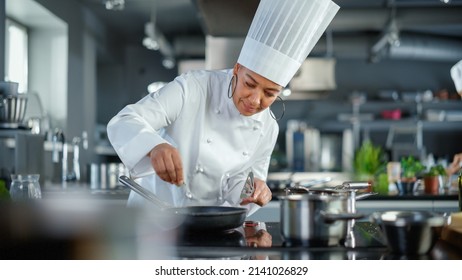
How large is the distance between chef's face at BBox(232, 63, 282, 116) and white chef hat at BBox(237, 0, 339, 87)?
4 cm

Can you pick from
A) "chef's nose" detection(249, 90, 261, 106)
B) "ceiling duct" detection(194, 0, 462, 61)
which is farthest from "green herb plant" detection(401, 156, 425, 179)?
"chef's nose" detection(249, 90, 261, 106)

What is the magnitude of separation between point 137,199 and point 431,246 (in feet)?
3.27

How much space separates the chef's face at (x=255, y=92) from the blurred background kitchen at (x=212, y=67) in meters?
1.22

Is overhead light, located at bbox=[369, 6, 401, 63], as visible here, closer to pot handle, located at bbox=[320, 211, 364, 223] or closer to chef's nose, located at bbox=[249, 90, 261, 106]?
chef's nose, located at bbox=[249, 90, 261, 106]

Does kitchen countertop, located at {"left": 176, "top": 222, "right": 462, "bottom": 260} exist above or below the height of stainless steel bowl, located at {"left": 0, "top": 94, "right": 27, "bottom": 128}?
below

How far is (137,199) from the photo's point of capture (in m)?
1.69

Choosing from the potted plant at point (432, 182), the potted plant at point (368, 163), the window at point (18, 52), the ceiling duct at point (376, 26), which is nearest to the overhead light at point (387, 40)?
the ceiling duct at point (376, 26)

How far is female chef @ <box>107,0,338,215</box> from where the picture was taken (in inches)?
60.2

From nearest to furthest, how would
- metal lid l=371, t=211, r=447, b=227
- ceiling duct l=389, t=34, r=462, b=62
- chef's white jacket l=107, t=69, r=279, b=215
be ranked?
metal lid l=371, t=211, r=447, b=227 → chef's white jacket l=107, t=69, r=279, b=215 → ceiling duct l=389, t=34, r=462, b=62

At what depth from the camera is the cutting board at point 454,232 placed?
1.04 m

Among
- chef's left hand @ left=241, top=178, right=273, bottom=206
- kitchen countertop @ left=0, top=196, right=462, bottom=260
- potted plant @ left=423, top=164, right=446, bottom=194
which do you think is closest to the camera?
kitchen countertop @ left=0, top=196, right=462, bottom=260

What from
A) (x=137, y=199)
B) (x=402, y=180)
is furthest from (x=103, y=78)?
(x=137, y=199)

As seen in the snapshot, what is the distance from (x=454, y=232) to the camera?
1057 mm

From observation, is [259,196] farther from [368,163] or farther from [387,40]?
[387,40]
